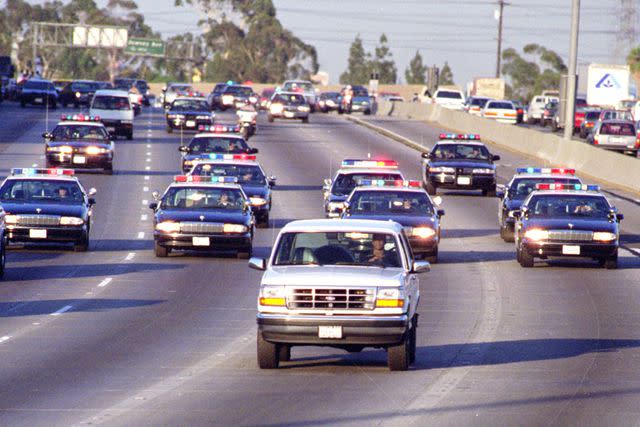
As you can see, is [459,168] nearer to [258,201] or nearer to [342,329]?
[258,201]

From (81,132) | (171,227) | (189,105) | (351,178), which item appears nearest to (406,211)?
(171,227)

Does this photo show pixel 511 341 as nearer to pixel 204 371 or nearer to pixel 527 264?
pixel 204 371

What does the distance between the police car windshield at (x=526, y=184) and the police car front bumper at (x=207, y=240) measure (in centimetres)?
829

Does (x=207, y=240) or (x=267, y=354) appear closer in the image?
(x=267, y=354)

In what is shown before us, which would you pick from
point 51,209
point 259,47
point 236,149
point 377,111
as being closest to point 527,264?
point 51,209

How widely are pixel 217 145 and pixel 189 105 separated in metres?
23.1

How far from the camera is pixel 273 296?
15734mm

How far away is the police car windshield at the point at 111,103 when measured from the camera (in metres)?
63.0

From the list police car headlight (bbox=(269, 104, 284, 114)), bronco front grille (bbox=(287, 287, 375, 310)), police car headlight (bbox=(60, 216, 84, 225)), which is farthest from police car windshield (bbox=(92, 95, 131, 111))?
bronco front grille (bbox=(287, 287, 375, 310))

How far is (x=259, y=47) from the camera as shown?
17175 cm

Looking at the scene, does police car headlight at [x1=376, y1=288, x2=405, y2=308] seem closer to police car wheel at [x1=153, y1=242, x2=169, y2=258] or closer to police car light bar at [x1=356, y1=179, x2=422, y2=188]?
police car wheel at [x1=153, y1=242, x2=169, y2=258]

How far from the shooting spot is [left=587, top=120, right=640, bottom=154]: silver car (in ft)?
224

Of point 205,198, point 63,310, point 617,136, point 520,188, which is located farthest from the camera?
point 617,136

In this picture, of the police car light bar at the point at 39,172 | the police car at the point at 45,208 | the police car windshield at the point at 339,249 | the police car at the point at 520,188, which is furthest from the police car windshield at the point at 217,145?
the police car windshield at the point at 339,249
